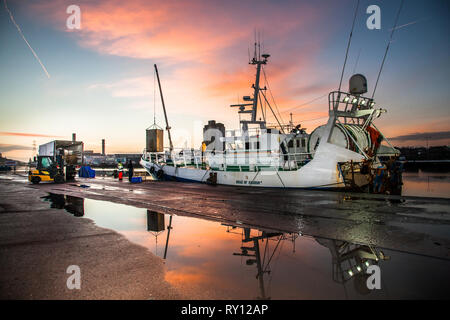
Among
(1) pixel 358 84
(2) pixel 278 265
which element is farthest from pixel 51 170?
(1) pixel 358 84

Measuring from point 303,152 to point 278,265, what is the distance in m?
15.6

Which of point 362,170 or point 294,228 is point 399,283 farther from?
point 362,170

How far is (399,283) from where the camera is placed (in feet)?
10.8

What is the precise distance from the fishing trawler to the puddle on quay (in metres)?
9.50

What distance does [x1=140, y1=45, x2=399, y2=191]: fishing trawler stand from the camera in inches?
562

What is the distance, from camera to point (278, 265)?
13.1ft

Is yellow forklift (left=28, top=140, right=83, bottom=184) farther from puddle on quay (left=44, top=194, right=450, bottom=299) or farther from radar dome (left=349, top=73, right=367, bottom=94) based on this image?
radar dome (left=349, top=73, right=367, bottom=94)

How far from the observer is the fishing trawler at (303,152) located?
14.3 meters

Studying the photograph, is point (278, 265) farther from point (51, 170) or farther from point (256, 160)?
point (51, 170)

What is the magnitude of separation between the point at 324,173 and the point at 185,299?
13.4 metres

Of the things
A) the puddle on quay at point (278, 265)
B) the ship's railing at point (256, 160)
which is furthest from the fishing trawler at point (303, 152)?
the puddle on quay at point (278, 265)

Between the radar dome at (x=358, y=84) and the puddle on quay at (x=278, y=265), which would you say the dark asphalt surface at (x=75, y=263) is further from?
the radar dome at (x=358, y=84)

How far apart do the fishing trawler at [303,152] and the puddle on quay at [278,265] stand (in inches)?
374

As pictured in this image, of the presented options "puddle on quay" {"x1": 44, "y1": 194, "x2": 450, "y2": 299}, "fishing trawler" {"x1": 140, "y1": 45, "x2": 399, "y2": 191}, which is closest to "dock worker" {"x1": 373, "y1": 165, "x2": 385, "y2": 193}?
"fishing trawler" {"x1": 140, "y1": 45, "x2": 399, "y2": 191}
